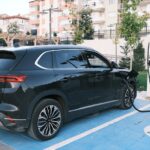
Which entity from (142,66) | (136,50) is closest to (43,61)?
(142,66)

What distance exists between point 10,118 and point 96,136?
168cm

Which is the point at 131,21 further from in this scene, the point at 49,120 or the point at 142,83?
the point at 49,120

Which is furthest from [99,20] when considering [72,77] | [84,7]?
[72,77]

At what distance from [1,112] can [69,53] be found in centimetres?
176

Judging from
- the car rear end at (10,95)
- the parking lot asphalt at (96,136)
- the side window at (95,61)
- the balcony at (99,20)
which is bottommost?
the parking lot asphalt at (96,136)

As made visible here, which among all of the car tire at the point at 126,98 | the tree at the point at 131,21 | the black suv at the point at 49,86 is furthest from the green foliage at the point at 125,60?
the black suv at the point at 49,86

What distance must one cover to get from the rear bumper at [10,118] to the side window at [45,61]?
0.87 m

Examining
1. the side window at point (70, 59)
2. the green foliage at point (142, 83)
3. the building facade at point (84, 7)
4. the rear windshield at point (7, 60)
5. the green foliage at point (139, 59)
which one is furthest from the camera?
the building facade at point (84, 7)

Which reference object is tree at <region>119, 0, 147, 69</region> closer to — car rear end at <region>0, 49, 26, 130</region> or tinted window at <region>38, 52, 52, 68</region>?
tinted window at <region>38, 52, 52, 68</region>

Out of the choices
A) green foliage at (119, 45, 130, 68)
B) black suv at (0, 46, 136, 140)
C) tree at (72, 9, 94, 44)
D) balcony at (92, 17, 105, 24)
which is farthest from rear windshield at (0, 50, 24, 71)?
balcony at (92, 17, 105, 24)

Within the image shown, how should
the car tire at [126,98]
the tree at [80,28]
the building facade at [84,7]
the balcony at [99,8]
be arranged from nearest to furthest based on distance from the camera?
the car tire at [126,98]
the tree at [80,28]
the building facade at [84,7]
the balcony at [99,8]

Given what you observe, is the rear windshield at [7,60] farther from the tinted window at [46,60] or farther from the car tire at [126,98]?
the car tire at [126,98]

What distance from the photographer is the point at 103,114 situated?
6.26 metres

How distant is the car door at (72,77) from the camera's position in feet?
15.4
